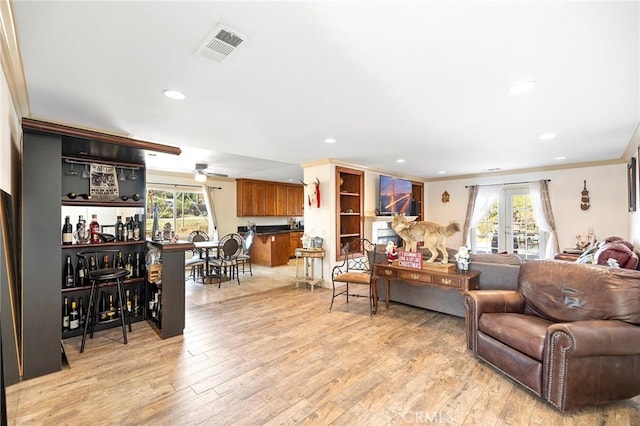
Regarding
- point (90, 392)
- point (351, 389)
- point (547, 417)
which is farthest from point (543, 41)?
point (90, 392)

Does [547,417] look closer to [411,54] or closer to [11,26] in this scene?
[411,54]

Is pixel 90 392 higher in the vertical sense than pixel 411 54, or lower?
lower

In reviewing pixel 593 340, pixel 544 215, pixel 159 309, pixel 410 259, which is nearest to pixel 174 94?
pixel 159 309

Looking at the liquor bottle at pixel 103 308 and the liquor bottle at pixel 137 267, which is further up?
the liquor bottle at pixel 137 267

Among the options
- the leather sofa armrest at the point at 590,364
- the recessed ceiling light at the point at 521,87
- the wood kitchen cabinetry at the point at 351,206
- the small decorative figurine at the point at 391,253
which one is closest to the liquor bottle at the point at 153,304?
the small decorative figurine at the point at 391,253

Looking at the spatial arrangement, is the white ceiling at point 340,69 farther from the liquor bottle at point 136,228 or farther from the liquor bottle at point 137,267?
the liquor bottle at point 137,267

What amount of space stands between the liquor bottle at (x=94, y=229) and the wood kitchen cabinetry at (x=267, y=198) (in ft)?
15.1

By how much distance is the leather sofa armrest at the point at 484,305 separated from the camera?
2.57m

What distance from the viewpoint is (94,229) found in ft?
10.7

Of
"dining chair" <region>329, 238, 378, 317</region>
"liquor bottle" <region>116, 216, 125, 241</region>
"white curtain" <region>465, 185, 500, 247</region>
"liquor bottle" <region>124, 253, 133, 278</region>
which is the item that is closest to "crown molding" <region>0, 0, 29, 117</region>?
"liquor bottle" <region>116, 216, 125, 241</region>

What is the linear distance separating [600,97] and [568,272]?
156 cm

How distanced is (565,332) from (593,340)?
0.58 ft

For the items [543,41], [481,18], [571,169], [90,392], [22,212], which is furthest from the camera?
[571,169]

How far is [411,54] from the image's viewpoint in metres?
1.82
